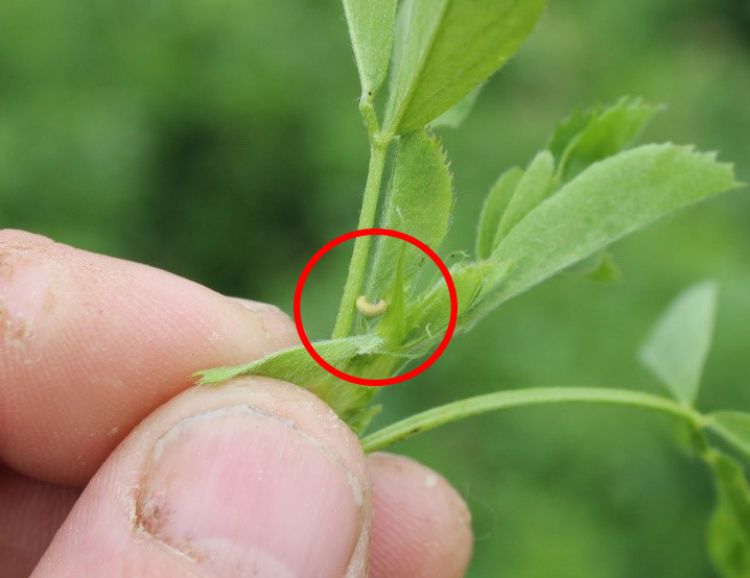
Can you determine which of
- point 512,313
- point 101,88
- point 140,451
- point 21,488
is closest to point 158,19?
point 101,88

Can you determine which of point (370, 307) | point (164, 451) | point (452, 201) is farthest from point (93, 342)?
point (452, 201)

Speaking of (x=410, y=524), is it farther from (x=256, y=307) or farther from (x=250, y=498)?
(x=250, y=498)

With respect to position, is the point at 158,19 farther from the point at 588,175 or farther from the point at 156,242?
the point at 588,175

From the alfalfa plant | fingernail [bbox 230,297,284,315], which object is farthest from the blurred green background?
the alfalfa plant

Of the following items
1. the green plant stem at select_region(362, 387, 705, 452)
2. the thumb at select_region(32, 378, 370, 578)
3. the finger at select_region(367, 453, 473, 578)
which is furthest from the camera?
the finger at select_region(367, 453, 473, 578)

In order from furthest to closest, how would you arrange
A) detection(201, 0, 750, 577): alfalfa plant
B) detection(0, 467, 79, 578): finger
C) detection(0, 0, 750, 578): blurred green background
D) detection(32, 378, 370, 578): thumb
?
detection(0, 0, 750, 578): blurred green background → detection(0, 467, 79, 578): finger → detection(32, 378, 370, 578): thumb → detection(201, 0, 750, 577): alfalfa plant

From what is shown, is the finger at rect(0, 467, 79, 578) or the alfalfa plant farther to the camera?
the finger at rect(0, 467, 79, 578)

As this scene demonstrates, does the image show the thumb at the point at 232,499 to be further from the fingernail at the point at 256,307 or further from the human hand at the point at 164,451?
the fingernail at the point at 256,307

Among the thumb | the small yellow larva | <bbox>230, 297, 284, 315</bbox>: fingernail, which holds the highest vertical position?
the small yellow larva

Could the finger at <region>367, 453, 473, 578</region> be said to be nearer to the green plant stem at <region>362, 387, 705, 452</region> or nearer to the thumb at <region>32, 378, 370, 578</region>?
the green plant stem at <region>362, 387, 705, 452</region>
